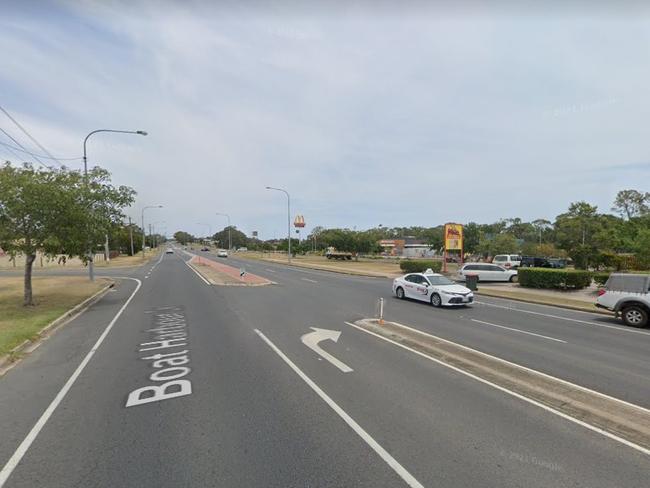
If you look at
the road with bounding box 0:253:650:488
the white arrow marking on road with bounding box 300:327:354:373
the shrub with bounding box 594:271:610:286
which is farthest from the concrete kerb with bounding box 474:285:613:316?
the white arrow marking on road with bounding box 300:327:354:373

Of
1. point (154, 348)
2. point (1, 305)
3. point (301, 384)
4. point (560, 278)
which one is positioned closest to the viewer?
point (301, 384)

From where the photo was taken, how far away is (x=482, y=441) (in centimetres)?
423

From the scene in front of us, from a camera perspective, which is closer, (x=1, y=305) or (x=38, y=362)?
(x=38, y=362)

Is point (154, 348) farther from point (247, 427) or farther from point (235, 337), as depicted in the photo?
point (247, 427)

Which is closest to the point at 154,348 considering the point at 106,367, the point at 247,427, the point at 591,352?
the point at 106,367

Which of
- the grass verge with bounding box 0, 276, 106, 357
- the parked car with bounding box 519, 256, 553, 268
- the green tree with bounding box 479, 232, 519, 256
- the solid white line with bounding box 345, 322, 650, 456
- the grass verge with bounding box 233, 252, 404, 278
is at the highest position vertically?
the green tree with bounding box 479, 232, 519, 256

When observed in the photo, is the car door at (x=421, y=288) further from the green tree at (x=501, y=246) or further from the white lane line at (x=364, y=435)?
the green tree at (x=501, y=246)

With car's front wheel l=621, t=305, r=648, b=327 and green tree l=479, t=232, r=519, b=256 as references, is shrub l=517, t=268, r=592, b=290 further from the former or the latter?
green tree l=479, t=232, r=519, b=256

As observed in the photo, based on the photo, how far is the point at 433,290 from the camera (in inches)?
613

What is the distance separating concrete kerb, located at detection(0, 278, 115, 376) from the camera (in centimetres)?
711

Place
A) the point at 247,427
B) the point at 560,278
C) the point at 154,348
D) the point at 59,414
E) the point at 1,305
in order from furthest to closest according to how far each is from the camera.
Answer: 1. the point at 560,278
2. the point at 1,305
3. the point at 154,348
4. the point at 59,414
5. the point at 247,427

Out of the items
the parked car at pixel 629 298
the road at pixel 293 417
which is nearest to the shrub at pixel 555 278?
the parked car at pixel 629 298

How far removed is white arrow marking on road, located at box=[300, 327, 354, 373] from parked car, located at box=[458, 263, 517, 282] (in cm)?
1987

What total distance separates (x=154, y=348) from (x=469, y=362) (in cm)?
671
